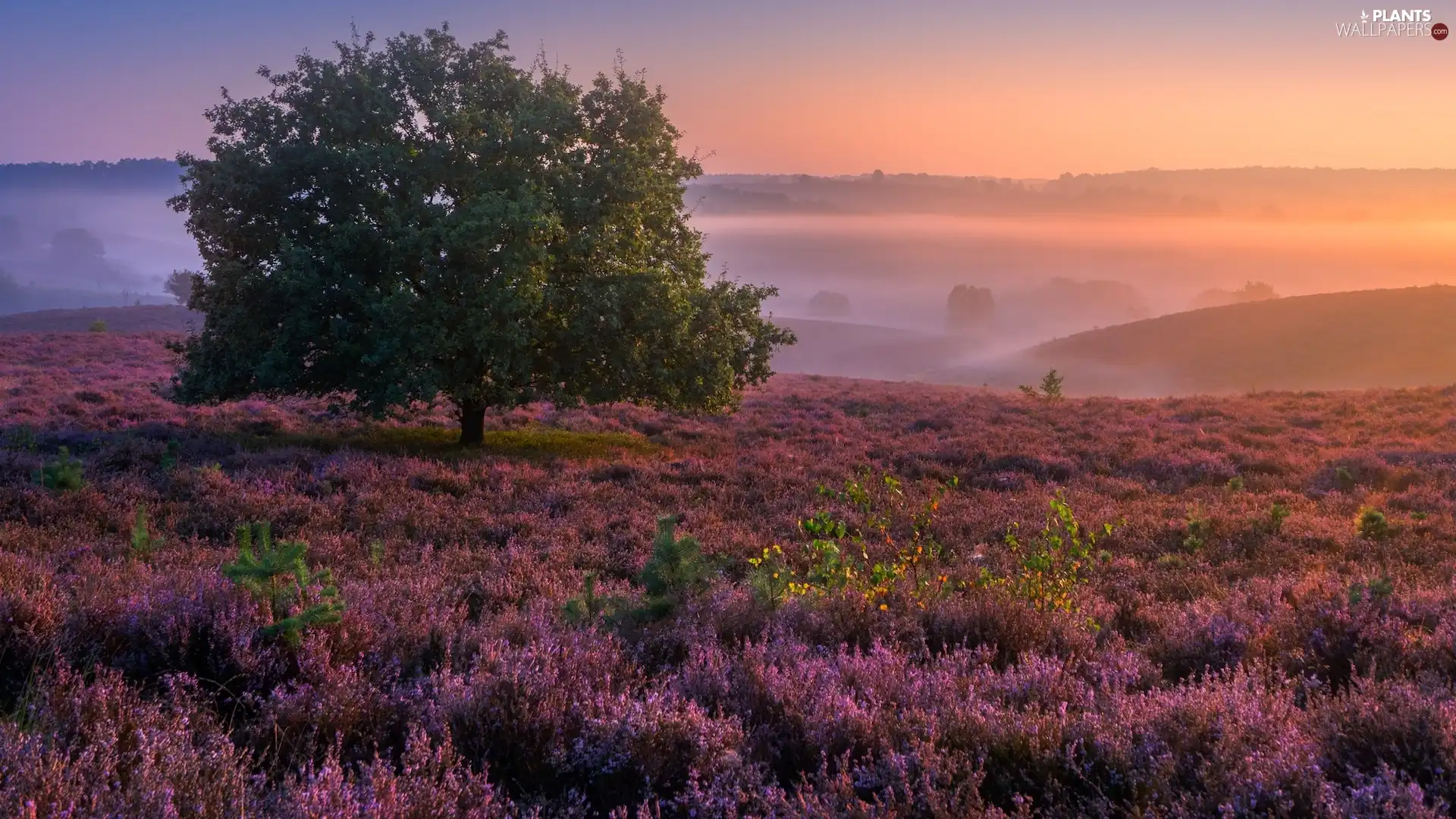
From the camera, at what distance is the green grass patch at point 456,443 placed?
15500mm

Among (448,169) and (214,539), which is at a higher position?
(448,169)

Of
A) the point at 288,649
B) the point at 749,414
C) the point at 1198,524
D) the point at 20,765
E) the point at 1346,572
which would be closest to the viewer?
the point at 20,765

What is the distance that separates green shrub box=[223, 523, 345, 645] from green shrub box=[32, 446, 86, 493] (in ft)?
22.3

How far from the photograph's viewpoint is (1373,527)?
955 centimetres

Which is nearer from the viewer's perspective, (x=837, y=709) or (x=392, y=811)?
(x=392, y=811)

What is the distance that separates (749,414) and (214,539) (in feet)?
58.4

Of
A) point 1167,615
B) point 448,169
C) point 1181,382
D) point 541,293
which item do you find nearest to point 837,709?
point 1167,615

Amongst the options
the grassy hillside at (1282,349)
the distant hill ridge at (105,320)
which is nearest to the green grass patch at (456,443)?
the distant hill ridge at (105,320)

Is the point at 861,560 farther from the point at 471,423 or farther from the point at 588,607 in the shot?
the point at 471,423

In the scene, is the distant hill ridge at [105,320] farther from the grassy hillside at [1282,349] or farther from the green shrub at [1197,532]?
the grassy hillside at [1282,349]

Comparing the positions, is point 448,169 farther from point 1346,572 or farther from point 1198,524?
point 1346,572

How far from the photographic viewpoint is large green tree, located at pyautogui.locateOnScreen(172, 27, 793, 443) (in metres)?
14.2

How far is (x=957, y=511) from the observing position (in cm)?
1152

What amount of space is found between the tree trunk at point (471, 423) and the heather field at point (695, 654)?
4.86 m
